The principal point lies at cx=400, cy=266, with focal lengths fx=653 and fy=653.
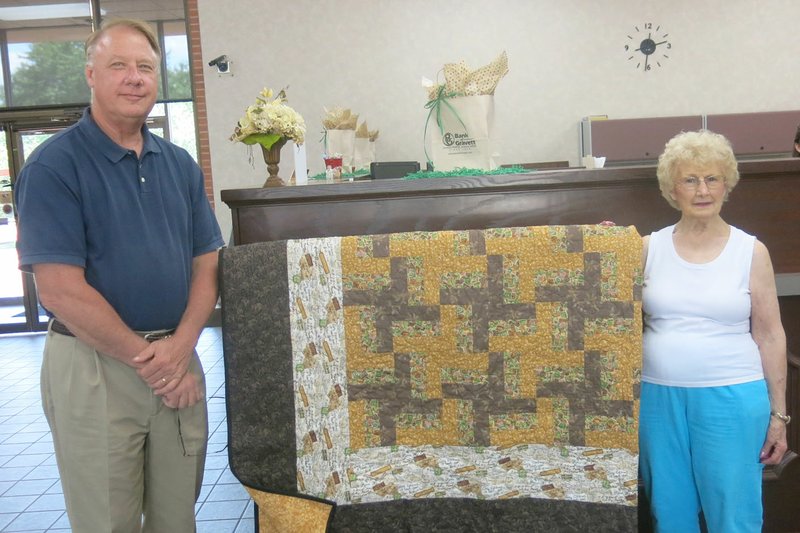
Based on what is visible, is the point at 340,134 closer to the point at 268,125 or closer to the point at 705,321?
the point at 268,125

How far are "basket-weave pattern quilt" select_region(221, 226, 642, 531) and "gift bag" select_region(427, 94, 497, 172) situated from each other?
1.99 ft

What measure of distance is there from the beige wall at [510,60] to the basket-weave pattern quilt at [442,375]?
192 inches

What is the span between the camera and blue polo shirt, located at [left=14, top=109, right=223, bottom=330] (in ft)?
4.54

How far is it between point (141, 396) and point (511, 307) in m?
0.89

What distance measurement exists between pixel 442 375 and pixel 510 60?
5.28 meters

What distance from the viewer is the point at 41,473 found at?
3240mm

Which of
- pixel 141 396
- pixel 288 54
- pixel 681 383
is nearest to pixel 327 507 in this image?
pixel 141 396

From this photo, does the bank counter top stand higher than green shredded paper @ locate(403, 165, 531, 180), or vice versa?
green shredded paper @ locate(403, 165, 531, 180)

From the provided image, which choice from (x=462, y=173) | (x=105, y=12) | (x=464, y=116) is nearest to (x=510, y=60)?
(x=105, y=12)

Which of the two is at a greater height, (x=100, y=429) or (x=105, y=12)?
(x=105, y=12)

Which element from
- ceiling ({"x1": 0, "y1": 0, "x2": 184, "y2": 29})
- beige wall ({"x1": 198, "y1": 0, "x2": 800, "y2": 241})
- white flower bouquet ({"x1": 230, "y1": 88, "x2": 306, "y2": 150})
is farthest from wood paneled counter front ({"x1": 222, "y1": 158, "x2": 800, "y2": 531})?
ceiling ({"x1": 0, "y1": 0, "x2": 184, "y2": 29})

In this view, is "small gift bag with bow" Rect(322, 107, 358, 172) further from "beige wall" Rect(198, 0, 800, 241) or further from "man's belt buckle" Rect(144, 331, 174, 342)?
"beige wall" Rect(198, 0, 800, 241)

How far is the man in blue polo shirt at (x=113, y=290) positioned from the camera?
1.40m

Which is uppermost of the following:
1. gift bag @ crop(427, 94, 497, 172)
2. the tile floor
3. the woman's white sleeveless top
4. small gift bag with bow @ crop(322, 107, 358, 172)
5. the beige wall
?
the beige wall
